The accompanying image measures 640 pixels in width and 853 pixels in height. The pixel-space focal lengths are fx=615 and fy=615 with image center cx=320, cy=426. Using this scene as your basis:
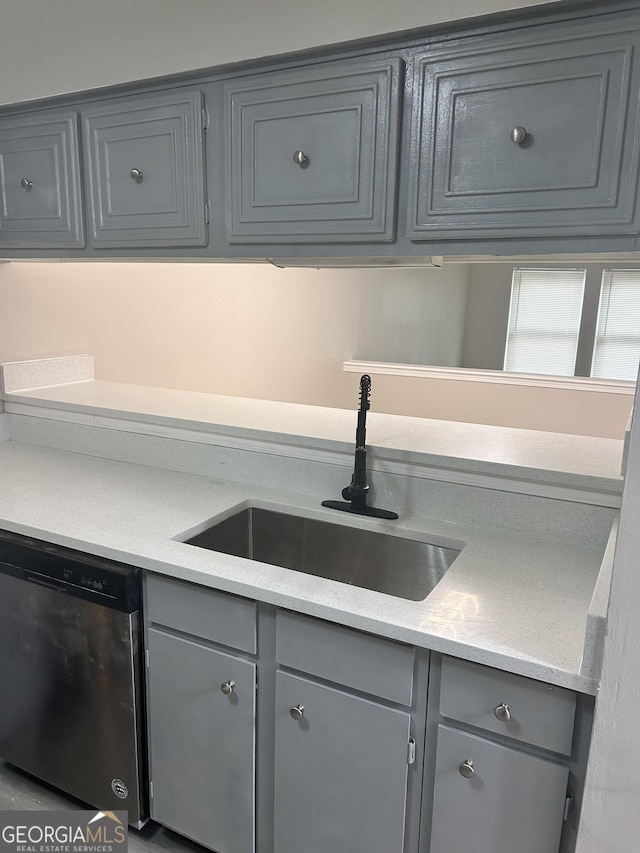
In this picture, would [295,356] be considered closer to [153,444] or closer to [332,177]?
[153,444]

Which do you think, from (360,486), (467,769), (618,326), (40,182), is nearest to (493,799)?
(467,769)

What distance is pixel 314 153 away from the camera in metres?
1.58

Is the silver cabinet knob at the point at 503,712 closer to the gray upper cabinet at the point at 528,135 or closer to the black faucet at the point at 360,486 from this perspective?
the black faucet at the point at 360,486

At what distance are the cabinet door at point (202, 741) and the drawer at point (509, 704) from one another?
49 centimetres

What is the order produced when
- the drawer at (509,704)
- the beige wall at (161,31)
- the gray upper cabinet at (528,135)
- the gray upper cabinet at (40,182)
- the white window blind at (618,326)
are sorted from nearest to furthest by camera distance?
Result: 1. the drawer at (509,704)
2. the gray upper cabinet at (528,135)
3. the beige wall at (161,31)
4. the gray upper cabinet at (40,182)
5. the white window blind at (618,326)

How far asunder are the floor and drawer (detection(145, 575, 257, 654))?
2.26ft

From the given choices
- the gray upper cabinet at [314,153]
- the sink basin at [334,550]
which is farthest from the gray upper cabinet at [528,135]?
the sink basin at [334,550]

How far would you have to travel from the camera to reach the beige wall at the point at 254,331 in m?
2.64

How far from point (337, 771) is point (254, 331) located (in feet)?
9.26

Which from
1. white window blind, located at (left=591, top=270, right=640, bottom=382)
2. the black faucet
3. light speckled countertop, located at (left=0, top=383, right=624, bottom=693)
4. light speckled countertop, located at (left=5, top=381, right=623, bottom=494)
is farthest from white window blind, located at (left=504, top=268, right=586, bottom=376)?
the black faucet

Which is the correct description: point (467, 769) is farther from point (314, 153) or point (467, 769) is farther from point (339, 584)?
point (314, 153)

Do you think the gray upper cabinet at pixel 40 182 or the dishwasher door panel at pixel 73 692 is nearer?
Result: the dishwasher door panel at pixel 73 692

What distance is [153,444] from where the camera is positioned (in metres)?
2.27

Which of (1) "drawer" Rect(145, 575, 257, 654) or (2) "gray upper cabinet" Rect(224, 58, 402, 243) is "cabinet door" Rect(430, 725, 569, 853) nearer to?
(1) "drawer" Rect(145, 575, 257, 654)
